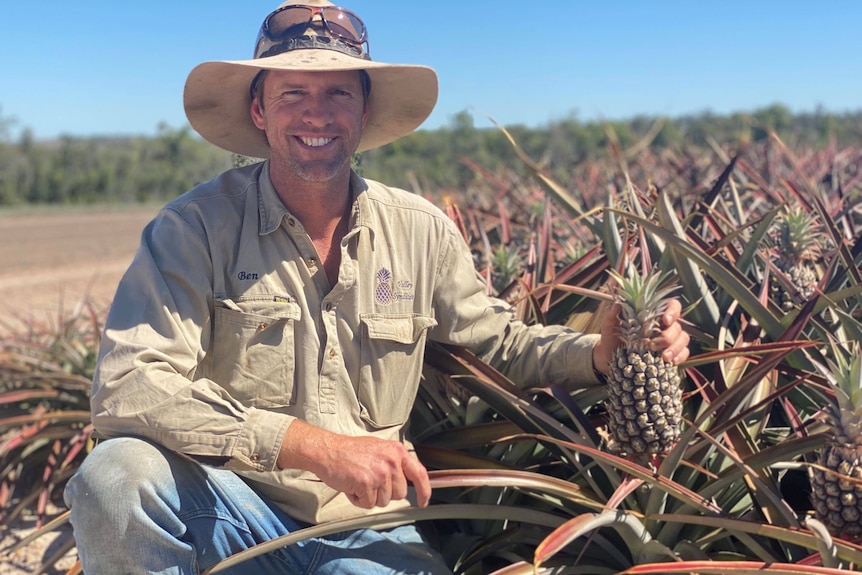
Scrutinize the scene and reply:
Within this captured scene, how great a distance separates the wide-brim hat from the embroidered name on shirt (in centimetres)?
64

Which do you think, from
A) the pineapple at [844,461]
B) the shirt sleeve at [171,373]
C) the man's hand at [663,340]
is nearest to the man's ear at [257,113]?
the shirt sleeve at [171,373]

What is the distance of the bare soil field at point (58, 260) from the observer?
9.91m

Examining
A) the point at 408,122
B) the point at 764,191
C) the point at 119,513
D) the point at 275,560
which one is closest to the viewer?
the point at 119,513

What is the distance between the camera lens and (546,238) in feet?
10.7

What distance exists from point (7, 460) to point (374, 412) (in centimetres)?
272

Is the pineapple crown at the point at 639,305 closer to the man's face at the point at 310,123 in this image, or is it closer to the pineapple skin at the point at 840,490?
the pineapple skin at the point at 840,490

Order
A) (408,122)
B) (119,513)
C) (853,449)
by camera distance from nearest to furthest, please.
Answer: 1. (853,449)
2. (119,513)
3. (408,122)

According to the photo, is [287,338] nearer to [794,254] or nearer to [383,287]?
[383,287]

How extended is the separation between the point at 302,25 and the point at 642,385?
152 cm

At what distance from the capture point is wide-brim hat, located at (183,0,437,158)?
2449 mm

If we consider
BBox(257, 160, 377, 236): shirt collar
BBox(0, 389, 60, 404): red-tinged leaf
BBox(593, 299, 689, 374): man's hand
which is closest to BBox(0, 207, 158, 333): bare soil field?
BBox(0, 389, 60, 404): red-tinged leaf

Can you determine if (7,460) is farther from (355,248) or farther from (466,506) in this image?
(466,506)

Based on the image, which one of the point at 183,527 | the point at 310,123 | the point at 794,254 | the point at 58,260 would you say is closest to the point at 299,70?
the point at 310,123

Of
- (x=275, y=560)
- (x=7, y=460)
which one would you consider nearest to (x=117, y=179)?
(x=7, y=460)
